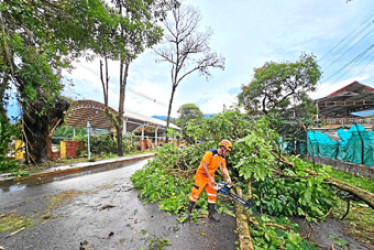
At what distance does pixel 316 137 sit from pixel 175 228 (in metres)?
9.79

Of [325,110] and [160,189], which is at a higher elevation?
[325,110]

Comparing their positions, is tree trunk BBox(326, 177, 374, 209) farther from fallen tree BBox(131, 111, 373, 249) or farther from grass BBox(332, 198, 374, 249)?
grass BBox(332, 198, 374, 249)

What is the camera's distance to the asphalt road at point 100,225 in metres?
2.24

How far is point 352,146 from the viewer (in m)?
6.59

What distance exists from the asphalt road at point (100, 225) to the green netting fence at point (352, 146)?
434cm

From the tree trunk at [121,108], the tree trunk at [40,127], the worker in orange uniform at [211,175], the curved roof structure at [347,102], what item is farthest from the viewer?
the curved roof structure at [347,102]

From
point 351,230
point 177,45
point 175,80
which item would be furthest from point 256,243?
point 177,45

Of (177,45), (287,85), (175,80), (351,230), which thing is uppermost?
(177,45)

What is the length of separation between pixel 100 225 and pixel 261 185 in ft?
10.5

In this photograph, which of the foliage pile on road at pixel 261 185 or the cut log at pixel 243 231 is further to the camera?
the foliage pile on road at pixel 261 185

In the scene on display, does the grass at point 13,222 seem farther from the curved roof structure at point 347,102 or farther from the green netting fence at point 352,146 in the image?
the curved roof structure at point 347,102

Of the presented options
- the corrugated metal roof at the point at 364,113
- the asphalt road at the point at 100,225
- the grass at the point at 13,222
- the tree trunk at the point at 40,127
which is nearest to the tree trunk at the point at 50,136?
the tree trunk at the point at 40,127

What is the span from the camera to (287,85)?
12.2 metres

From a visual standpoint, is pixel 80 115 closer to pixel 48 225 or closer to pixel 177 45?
pixel 177 45
